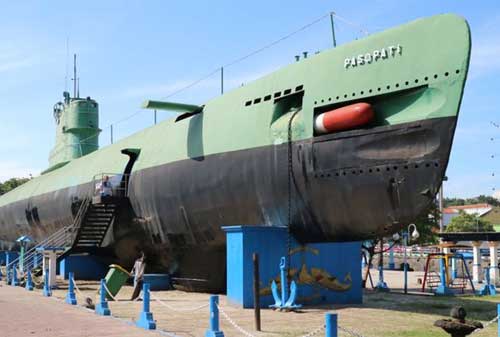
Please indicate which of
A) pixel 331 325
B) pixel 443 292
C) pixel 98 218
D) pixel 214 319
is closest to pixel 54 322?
pixel 214 319

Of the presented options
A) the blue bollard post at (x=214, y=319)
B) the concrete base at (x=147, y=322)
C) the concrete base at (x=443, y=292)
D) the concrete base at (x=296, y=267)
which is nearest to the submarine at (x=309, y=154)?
the concrete base at (x=296, y=267)

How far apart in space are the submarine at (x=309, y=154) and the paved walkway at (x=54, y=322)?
4466 millimetres

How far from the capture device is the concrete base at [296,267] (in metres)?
14.7

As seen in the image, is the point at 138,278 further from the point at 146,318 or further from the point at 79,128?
the point at 79,128

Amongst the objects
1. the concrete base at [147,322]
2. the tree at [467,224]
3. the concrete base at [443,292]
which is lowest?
the concrete base at [443,292]

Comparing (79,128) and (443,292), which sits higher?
(79,128)

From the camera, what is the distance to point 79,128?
112 ft

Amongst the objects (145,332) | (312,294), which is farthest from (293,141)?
(145,332)

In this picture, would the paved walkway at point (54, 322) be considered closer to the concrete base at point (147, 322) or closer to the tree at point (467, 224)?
the concrete base at point (147, 322)

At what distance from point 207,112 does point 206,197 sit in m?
2.86

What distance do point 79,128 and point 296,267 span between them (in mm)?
22162

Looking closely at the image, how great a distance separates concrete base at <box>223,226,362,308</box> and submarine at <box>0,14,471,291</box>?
1.73 feet

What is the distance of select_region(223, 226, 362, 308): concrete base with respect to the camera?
14663 mm

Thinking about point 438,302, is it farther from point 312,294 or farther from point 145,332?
point 145,332
